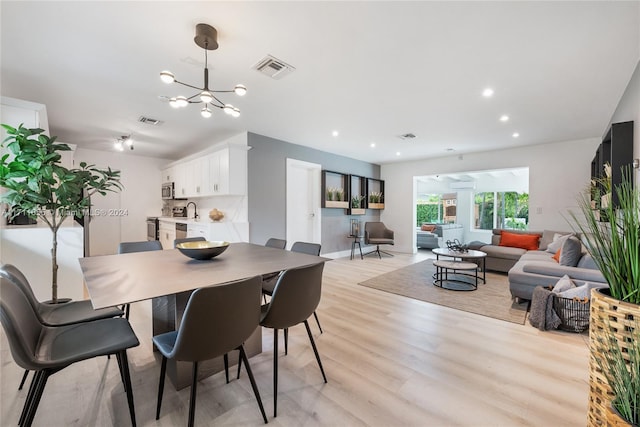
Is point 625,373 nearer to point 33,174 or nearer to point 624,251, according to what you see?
point 624,251

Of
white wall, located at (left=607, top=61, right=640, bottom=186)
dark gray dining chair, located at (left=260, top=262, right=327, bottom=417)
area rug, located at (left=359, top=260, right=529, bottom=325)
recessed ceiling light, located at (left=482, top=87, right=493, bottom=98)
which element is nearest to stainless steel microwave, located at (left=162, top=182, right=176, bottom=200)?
area rug, located at (left=359, top=260, right=529, bottom=325)

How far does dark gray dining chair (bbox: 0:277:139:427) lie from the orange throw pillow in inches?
242

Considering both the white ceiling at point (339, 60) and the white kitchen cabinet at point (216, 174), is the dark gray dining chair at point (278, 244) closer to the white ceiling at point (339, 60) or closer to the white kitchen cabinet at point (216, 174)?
the white ceiling at point (339, 60)

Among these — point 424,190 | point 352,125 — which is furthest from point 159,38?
point 424,190

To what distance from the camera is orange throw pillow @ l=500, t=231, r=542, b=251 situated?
5.12 m

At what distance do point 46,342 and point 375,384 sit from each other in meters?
A: 1.95

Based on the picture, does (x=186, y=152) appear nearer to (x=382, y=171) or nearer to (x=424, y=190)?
(x=382, y=171)

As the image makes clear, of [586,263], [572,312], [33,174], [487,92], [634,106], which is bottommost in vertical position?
[572,312]

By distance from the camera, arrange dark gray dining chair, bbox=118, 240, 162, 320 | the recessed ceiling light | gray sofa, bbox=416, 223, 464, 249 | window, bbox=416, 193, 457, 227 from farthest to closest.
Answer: window, bbox=416, 193, 457, 227 < gray sofa, bbox=416, 223, 464, 249 < the recessed ceiling light < dark gray dining chair, bbox=118, 240, 162, 320

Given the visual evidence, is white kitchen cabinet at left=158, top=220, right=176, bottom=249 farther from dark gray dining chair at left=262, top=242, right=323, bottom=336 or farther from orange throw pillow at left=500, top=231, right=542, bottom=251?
orange throw pillow at left=500, top=231, right=542, bottom=251

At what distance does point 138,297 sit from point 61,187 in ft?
6.50

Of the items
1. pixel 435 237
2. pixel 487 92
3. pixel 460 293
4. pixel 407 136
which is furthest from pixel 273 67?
pixel 435 237

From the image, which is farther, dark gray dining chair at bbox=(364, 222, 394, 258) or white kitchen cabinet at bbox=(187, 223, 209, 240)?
dark gray dining chair at bbox=(364, 222, 394, 258)

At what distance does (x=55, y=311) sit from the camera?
1816 mm
